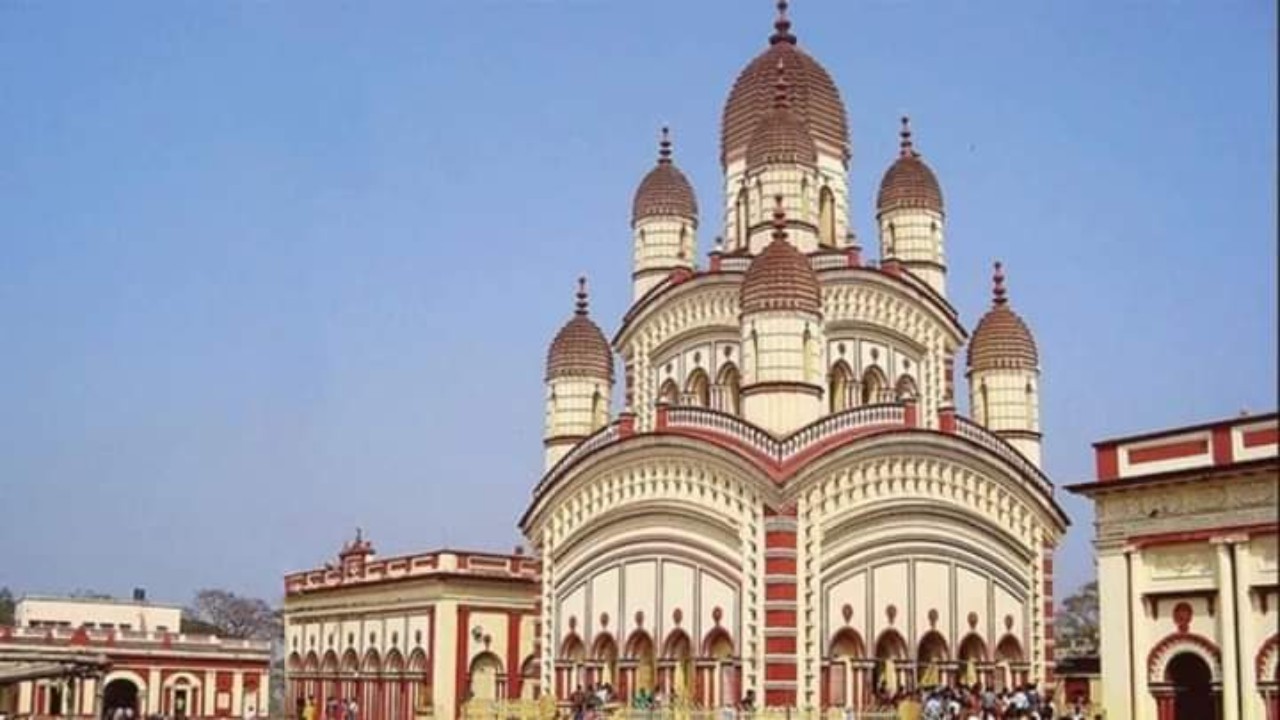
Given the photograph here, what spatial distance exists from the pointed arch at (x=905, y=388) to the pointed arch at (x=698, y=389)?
4.86 meters

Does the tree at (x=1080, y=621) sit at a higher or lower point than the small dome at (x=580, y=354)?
lower

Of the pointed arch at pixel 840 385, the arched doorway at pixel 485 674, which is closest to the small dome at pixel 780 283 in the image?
the pointed arch at pixel 840 385

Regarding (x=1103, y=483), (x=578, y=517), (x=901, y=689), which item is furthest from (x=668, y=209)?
(x=1103, y=483)

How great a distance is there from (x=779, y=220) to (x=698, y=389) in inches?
256

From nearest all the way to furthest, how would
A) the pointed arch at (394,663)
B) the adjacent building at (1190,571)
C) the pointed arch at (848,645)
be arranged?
the adjacent building at (1190,571) → the pointed arch at (848,645) → the pointed arch at (394,663)

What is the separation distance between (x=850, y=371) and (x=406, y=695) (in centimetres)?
1646

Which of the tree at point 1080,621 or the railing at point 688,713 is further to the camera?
the tree at point 1080,621

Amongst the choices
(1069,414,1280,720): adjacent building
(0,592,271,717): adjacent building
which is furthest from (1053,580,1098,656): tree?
(1069,414,1280,720): adjacent building

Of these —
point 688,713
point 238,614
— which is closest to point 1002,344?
point 688,713

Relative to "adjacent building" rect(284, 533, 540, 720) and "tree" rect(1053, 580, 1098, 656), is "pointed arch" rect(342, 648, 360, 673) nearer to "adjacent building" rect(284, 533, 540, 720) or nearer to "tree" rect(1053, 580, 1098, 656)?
"adjacent building" rect(284, 533, 540, 720)

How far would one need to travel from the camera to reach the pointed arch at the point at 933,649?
4000 centimetres

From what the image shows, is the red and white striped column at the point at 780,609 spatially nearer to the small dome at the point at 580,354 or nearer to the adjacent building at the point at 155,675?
the small dome at the point at 580,354

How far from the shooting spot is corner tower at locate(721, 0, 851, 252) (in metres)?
46.2

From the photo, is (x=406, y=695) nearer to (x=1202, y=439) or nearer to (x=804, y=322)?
(x=804, y=322)
